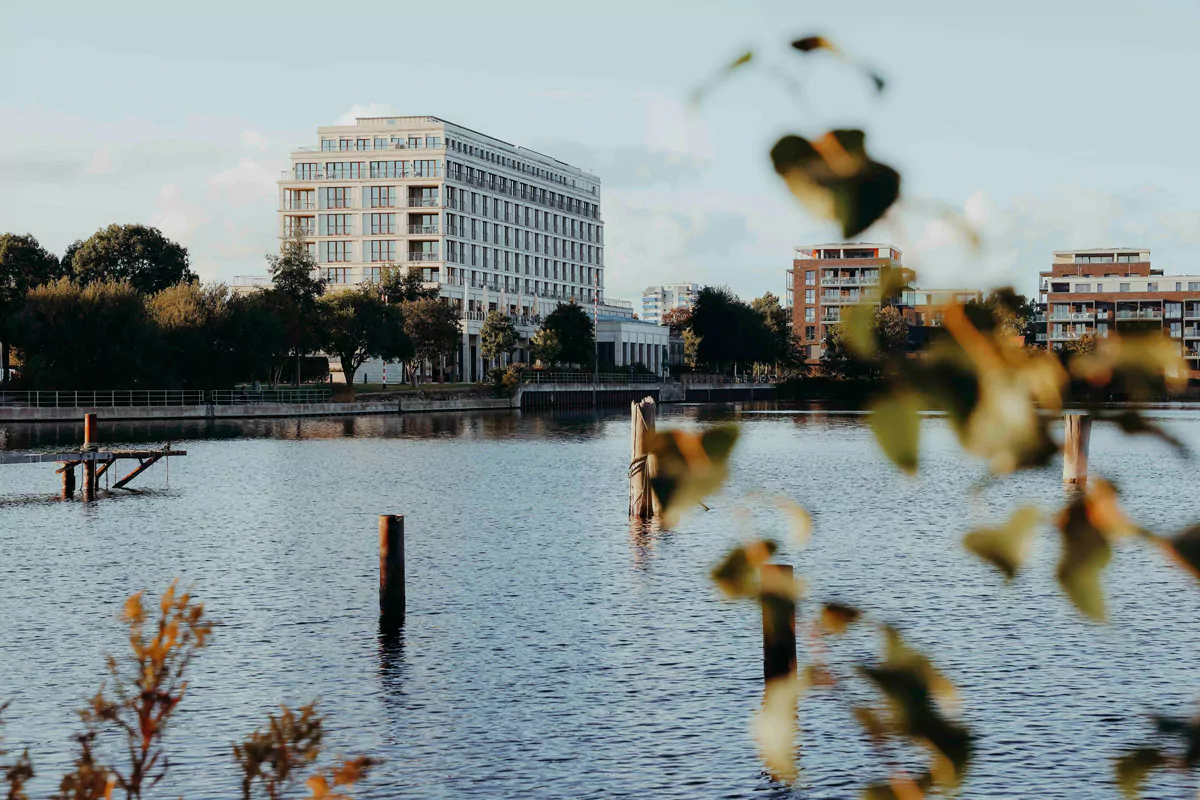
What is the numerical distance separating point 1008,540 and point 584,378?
137 metres

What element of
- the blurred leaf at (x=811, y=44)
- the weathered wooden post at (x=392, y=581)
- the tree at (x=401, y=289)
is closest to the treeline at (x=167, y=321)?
the tree at (x=401, y=289)

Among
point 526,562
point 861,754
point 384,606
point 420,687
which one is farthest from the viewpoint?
point 526,562

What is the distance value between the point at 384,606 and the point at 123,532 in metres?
14.4

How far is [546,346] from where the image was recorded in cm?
13800

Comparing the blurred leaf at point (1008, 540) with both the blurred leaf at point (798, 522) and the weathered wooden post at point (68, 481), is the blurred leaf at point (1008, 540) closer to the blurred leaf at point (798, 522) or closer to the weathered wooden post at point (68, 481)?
the blurred leaf at point (798, 522)

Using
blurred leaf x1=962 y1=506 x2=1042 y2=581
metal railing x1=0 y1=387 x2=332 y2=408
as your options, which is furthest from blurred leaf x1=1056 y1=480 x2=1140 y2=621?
metal railing x1=0 y1=387 x2=332 y2=408

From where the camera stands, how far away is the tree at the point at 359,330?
105312 mm

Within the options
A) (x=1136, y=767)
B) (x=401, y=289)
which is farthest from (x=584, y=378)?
(x=1136, y=767)

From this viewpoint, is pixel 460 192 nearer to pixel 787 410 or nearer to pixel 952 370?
pixel 787 410

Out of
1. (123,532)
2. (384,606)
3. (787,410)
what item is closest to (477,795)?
(384,606)

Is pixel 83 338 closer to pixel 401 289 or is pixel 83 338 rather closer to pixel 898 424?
pixel 401 289

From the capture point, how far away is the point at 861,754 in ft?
45.6

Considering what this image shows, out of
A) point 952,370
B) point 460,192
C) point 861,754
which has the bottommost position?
point 861,754

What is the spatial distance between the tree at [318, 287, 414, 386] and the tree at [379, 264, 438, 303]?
13.8m
